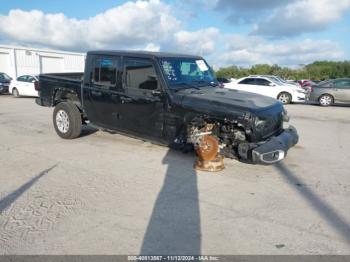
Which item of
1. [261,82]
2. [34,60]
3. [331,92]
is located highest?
[34,60]

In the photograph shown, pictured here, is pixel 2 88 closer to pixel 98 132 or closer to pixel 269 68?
pixel 98 132

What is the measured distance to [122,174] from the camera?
19.1 feet

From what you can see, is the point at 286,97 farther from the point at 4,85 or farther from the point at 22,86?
the point at 4,85

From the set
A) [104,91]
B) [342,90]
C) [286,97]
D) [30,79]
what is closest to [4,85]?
[30,79]

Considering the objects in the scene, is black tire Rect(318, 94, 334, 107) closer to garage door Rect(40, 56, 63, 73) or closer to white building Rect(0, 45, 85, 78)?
white building Rect(0, 45, 85, 78)

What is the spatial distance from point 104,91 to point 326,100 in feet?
47.2

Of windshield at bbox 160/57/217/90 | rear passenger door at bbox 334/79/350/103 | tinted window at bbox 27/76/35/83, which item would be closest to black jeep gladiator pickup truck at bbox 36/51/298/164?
windshield at bbox 160/57/217/90

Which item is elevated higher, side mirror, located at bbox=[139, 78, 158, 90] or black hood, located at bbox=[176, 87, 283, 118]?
side mirror, located at bbox=[139, 78, 158, 90]

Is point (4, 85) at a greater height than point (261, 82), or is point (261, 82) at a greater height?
point (261, 82)

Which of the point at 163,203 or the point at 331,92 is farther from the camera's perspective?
the point at 331,92

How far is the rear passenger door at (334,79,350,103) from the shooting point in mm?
18047

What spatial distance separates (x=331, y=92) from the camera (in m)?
18.4

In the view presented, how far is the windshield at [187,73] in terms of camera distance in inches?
263

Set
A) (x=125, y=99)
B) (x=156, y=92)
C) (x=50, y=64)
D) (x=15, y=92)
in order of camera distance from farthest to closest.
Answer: (x=50, y=64) → (x=15, y=92) → (x=125, y=99) → (x=156, y=92)
